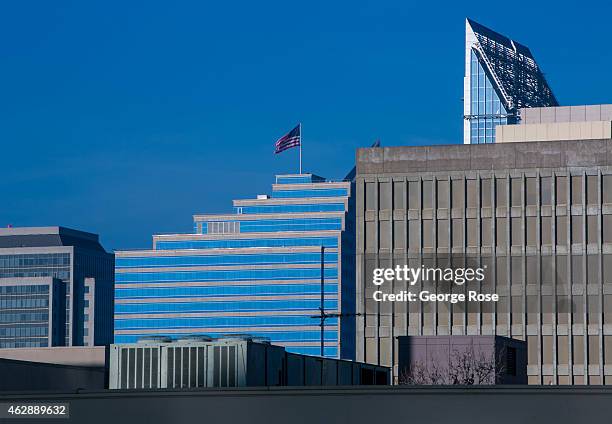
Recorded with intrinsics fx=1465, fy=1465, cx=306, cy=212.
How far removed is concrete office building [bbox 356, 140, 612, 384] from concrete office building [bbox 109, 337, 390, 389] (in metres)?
52.0

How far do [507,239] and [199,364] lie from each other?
63033 mm

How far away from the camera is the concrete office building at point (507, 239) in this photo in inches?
4879

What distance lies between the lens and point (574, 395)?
3656 cm

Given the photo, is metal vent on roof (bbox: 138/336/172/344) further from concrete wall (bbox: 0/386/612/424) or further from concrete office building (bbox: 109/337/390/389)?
concrete wall (bbox: 0/386/612/424)

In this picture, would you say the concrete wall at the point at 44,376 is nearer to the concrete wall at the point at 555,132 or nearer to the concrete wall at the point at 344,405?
the concrete wall at the point at 344,405

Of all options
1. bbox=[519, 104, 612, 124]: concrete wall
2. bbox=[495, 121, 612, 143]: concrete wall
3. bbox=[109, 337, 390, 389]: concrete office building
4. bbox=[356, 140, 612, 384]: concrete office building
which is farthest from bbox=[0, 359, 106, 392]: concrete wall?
bbox=[519, 104, 612, 124]: concrete wall

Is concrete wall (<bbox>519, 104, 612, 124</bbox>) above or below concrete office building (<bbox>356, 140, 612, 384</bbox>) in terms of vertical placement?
above

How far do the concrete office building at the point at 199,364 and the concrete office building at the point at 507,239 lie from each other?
52033 millimetres

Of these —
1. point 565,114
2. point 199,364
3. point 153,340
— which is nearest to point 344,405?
point 199,364

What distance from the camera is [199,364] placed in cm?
6788

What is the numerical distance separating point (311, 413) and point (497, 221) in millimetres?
Answer: 90600

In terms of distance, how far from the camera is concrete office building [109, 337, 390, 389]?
6731 centimetres

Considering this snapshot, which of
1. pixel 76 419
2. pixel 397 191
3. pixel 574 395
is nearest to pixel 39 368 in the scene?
pixel 76 419

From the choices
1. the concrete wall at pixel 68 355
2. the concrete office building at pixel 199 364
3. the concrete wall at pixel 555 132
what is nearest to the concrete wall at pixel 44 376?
the concrete wall at pixel 68 355
